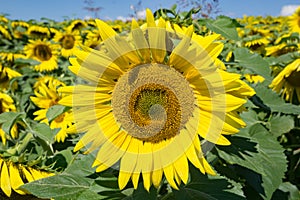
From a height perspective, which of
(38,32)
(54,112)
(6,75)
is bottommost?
(54,112)

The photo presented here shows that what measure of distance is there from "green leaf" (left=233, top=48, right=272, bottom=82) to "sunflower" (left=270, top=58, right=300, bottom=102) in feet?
1.57

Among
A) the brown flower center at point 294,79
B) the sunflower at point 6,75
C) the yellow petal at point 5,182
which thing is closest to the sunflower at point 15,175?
the yellow petal at point 5,182

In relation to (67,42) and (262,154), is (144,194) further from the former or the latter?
(67,42)

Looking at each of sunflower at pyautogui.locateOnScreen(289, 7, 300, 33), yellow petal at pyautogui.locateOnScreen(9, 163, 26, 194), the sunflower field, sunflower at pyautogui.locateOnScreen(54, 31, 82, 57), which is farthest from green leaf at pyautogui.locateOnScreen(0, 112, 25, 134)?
sunflower at pyautogui.locateOnScreen(289, 7, 300, 33)

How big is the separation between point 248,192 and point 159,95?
30.9 inches

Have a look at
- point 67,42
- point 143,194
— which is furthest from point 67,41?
point 143,194

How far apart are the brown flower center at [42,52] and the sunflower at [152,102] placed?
2.89 meters

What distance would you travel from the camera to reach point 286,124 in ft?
6.69

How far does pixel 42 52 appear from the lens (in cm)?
397

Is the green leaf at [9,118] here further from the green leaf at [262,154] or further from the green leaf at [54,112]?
the green leaf at [262,154]

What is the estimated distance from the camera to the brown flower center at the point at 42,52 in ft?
13.0

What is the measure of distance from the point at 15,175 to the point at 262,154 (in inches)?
32.8

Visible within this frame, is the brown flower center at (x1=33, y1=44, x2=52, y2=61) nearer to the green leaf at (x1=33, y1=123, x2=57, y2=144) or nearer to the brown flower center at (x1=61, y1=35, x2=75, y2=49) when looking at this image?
the brown flower center at (x1=61, y1=35, x2=75, y2=49)

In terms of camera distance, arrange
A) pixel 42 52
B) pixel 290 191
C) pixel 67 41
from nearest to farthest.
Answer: pixel 290 191, pixel 42 52, pixel 67 41
